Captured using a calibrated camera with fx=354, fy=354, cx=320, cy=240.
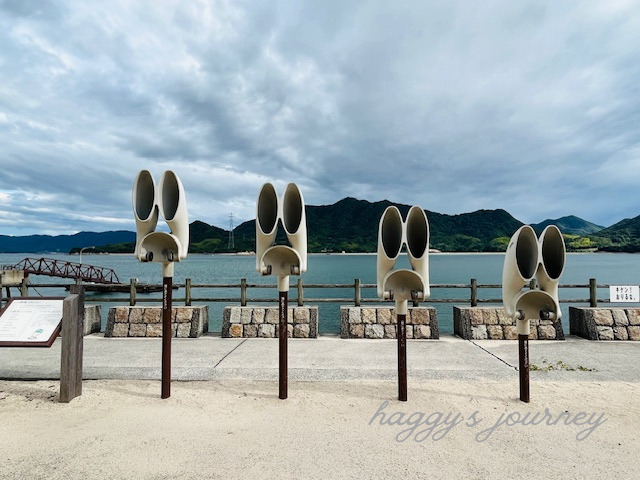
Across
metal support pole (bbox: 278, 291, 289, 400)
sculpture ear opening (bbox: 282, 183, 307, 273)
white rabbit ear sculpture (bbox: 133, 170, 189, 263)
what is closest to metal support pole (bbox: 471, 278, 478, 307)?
sculpture ear opening (bbox: 282, 183, 307, 273)

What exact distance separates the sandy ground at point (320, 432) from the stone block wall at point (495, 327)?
2722mm

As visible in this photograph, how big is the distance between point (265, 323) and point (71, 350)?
3.71 m

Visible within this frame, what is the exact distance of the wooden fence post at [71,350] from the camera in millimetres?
3533

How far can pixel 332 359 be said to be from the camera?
5.35m

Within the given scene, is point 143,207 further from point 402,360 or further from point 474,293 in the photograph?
point 474,293

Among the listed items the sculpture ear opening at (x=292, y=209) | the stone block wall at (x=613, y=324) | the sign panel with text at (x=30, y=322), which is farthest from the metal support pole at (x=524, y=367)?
the sign panel with text at (x=30, y=322)

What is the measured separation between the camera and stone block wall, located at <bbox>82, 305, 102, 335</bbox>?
7.37 metres

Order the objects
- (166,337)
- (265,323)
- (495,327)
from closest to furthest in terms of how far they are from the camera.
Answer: (166,337) < (495,327) < (265,323)

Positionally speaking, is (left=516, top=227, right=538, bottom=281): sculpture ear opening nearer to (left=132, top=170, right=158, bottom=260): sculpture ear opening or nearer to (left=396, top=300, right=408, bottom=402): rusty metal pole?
(left=396, top=300, right=408, bottom=402): rusty metal pole

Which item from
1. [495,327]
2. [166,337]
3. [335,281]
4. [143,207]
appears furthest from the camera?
[335,281]

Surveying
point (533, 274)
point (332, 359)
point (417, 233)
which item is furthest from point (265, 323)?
point (533, 274)

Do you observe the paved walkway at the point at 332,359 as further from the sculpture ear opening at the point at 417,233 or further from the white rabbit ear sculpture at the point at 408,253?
the sculpture ear opening at the point at 417,233

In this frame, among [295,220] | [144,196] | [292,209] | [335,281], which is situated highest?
[144,196]

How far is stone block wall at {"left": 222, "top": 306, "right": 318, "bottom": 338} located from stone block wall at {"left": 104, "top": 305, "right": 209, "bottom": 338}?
0.60m
